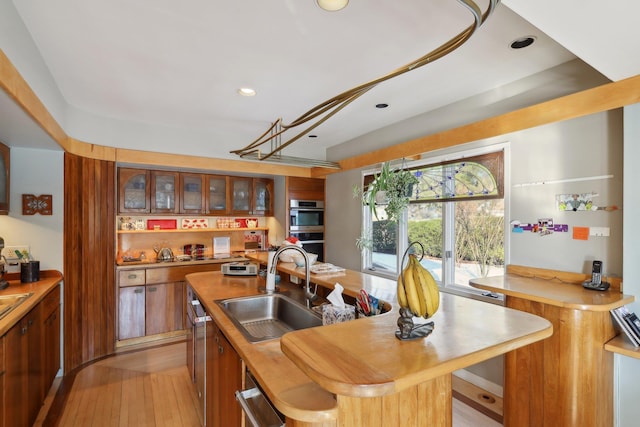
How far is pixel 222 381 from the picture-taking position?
1747 millimetres

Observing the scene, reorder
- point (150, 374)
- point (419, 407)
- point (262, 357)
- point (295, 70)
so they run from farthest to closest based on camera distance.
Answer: point (150, 374) → point (295, 70) → point (262, 357) → point (419, 407)

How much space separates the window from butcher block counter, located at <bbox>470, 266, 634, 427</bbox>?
894 mm

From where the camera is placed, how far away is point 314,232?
4961 millimetres

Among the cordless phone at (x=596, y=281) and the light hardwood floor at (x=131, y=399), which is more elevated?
the cordless phone at (x=596, y=281)

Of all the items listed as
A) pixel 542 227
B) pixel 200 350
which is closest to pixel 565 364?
pixel 542 227

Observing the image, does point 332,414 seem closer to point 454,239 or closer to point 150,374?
point 454,239

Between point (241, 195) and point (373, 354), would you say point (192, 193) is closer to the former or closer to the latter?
point (241, 195)

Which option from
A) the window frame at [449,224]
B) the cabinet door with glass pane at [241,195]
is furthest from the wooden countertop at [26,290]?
the window frame at [449,224]

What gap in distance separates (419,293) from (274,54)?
1948mm

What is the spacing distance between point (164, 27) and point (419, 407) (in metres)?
2.37

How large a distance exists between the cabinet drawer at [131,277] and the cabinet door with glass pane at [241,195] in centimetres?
148

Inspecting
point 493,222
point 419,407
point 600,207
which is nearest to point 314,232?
point 493,222

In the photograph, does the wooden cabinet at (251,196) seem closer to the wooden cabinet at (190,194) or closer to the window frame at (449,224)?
the wooden cabinet at (190,194)

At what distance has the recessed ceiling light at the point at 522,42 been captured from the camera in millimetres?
2014
